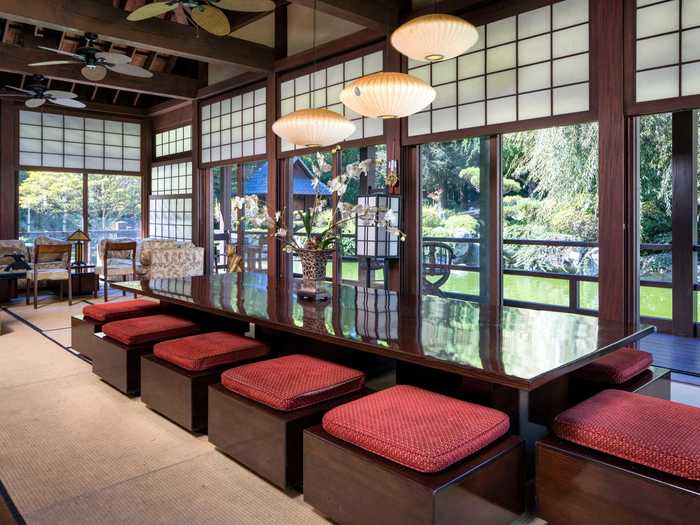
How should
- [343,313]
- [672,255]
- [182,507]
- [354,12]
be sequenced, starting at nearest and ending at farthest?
[182,507]
[343,313]
[354,12]
[672,255]

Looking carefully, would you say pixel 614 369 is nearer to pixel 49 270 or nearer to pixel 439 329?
pixel 439 329

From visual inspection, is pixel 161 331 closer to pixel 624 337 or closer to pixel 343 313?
pixel 343 313

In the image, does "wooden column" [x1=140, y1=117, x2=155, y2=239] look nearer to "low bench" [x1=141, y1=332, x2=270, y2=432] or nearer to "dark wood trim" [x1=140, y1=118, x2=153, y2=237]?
"dark wood trim" [x1=140, y1=118, x2=153, y2=237]

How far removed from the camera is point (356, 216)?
117 inches

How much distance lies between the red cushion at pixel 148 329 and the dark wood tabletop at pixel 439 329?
159 mm

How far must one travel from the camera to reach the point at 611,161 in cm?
358

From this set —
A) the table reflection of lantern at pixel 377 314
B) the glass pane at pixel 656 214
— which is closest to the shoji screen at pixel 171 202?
the table reflection of lantern at pixel 377 314

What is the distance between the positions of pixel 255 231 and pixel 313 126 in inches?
140

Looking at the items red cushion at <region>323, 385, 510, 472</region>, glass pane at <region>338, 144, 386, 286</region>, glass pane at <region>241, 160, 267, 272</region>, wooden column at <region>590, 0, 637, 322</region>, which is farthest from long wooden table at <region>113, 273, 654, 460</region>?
glass pane at <region>241, 160, 267, 272</region>

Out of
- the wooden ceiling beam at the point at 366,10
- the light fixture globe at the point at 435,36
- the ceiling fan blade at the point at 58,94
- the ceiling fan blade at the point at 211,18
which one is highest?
the wooden ceiling beam at the point at 366,10

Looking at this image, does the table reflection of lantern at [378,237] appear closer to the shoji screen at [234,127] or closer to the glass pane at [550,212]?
A: the glass pane at [550,212]

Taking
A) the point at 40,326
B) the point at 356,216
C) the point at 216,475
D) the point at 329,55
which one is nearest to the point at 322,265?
the point at 356,216

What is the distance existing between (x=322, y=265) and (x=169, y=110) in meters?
6.71

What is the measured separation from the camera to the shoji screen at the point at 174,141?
27.5ft
